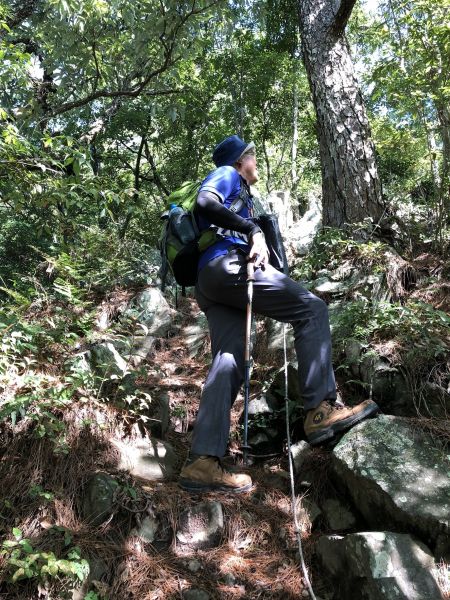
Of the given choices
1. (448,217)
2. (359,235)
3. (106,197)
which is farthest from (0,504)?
(448,217)

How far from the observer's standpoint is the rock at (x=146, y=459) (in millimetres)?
3197

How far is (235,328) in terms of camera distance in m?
3.44

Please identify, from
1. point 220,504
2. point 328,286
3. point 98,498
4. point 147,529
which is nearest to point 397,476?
point 220,504

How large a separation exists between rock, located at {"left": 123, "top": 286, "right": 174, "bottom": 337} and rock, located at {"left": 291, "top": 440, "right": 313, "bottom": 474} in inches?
106

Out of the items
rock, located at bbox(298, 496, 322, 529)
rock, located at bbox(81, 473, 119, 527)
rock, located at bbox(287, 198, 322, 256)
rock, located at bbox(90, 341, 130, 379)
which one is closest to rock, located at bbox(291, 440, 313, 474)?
rock, located at bbox(298, 496, 322, 529)

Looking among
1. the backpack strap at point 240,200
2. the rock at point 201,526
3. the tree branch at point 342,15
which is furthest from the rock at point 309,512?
the tree branch at point 342,15

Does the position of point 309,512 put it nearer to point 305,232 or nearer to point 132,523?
point 132,523

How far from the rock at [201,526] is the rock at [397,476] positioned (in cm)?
87

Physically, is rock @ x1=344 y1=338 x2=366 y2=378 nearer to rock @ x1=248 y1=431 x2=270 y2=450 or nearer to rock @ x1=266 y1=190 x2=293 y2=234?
rock @ x1=248 y1=431 x2=270 y2=450

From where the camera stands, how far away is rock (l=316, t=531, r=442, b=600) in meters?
2.18

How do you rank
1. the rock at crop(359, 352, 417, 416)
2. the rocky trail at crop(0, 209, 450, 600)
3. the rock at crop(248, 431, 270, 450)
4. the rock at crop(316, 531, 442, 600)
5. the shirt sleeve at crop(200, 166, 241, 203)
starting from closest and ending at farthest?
1. the rock at crop(316, 531, 442, 600)
2. the rocky trail at crop(0, 209, 450, 600)
3. the shirt sleeve at crop(200, 166, 241, 203)
4. the rock at crop(359, 352, 417, 416)
5. the rock at crop(248, 431, 270, 450)

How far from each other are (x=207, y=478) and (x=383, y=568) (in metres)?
1.21

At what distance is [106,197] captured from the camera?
417 cm

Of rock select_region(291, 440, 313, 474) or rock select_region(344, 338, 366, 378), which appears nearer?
rock select_region(291, 440, 313, 474)
